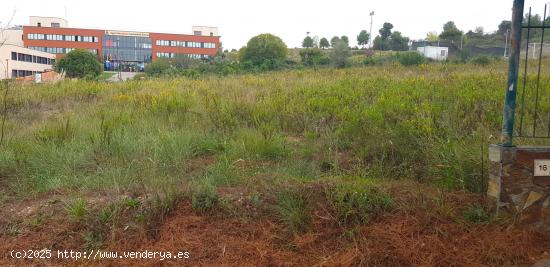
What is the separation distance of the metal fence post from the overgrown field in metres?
0.62

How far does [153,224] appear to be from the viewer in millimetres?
3861

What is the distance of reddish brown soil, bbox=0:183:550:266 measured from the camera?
11.2 feet

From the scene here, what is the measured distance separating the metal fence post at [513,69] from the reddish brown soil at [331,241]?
2.49 ft

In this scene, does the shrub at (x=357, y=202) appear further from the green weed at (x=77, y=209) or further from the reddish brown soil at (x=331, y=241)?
the green weed at (x=77, y=209)

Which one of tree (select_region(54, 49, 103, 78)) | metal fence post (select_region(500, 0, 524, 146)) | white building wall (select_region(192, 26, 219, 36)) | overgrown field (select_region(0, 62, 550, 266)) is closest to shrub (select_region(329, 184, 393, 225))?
overgrown field (select_region(0, 62, 550, 266))

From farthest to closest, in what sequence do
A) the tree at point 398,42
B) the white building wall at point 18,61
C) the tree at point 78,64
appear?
the tree at point 398,42 → the white building wall at point 18,61 → the tree at point 78,64

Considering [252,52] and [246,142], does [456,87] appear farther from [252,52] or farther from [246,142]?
[252,52]

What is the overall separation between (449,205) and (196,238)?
233 cm

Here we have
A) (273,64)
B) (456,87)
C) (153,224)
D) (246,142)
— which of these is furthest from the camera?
(273,64)

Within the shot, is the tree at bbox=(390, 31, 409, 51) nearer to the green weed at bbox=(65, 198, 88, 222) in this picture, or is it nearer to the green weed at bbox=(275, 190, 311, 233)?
the green weed at bbox=(275, 190, 311, 233)

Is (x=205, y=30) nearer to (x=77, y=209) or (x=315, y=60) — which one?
(x=315, y=60)

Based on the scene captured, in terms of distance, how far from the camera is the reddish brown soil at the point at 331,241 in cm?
340

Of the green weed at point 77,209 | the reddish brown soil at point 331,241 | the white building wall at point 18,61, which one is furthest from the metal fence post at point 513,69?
the white building wall at point 18,61

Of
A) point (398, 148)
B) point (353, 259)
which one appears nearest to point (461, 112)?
point (398, 148)
